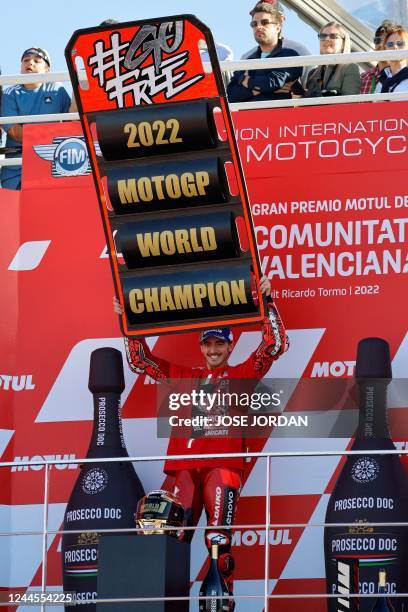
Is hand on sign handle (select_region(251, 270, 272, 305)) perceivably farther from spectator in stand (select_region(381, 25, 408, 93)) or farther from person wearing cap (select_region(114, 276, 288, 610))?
spectator in stand (select_region(381, 25, 408, 93))

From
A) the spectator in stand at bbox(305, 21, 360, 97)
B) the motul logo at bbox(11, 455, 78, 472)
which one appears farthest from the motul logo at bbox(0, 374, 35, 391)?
the spectator in stand at bbox(305, 21, 360, 97)

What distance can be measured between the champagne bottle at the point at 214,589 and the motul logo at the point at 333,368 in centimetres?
139

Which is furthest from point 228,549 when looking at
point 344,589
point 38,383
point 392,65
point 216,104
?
point 392,65

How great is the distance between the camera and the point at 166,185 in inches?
300

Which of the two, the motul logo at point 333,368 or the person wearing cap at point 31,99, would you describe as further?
the person wearing cap at point 31,99

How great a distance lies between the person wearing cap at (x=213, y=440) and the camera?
7.28m

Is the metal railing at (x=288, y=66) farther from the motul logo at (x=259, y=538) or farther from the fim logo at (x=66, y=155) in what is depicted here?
the motul logo at (x=259, y=538)

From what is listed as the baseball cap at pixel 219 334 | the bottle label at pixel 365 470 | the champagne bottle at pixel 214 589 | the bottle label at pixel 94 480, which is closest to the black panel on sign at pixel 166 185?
the baseball cap at pixel 219 334

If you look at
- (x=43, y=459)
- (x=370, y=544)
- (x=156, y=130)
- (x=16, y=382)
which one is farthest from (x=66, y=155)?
(x=370, y=544)

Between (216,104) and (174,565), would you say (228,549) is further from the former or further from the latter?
(216,104)

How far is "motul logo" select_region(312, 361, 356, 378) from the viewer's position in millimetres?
7922

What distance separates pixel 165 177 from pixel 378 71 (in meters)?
2.00

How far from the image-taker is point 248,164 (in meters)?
8.27

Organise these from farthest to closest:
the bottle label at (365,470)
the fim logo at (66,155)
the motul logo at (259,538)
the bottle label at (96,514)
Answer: the fim logo at (66,155) → the motul logo at (259,538) → the bottle label at (96,514) → the bottle label at (365,470)
